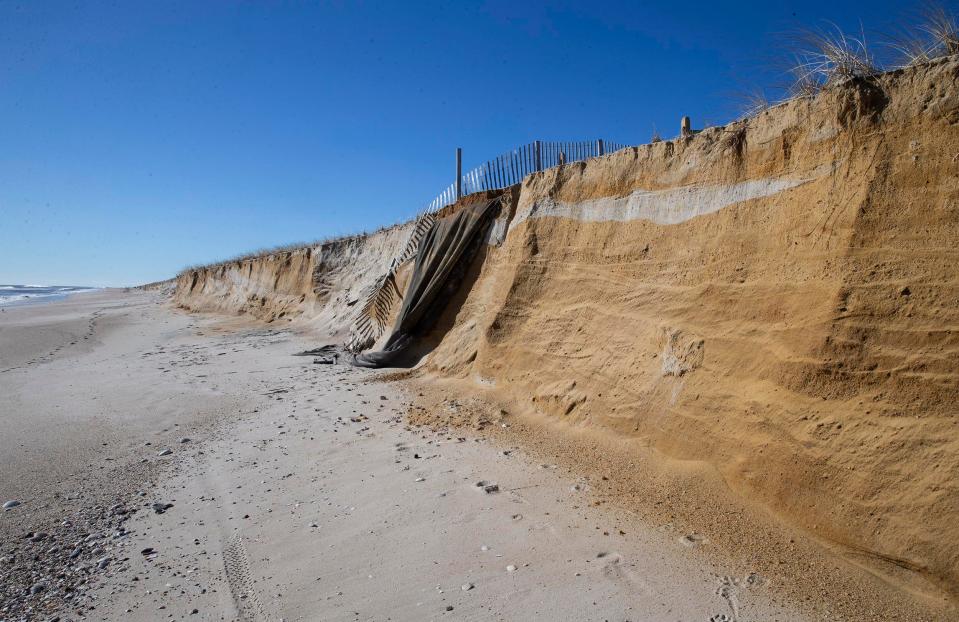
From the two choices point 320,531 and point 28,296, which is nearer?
point 320,531

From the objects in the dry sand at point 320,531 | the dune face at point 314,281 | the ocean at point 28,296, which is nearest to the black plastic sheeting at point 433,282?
the dry sand at point 320,531

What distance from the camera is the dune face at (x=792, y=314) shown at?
2.54 metres

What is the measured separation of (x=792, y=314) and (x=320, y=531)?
10.3 ft

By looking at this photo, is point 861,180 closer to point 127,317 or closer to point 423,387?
point 423,387

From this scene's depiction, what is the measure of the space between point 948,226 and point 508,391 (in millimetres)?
3508

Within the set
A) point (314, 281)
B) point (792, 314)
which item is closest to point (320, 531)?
point (792, 314)

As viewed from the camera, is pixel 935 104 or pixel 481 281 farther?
pixel 481 281

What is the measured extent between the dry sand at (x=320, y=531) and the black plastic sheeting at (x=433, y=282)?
1690mm

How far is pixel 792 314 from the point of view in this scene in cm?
319

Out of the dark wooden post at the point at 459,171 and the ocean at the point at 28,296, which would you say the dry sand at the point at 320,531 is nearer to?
the dark wooden post at the point at 459,171

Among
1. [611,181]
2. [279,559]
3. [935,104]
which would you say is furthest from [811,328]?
[279,559]

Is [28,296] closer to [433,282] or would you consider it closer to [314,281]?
[314,281]

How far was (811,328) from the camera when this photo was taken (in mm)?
3039

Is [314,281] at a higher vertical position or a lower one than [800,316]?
higher
